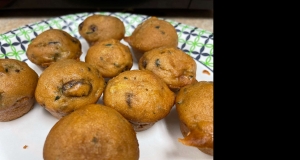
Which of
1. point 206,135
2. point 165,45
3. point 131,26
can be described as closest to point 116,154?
point 206,135

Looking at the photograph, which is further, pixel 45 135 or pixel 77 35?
pixel 77 35

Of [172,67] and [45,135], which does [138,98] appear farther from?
[45,135]

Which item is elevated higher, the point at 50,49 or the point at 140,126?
the point at 50,49

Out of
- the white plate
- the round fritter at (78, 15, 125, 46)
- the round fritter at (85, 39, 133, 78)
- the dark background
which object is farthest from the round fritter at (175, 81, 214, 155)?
the dark background

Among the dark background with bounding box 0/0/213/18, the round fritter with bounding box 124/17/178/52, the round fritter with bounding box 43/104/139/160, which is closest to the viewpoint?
the round fritter with bounding box 43/104/139/160

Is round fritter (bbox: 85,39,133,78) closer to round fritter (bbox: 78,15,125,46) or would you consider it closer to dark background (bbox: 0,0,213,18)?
round fritter (bbox: 78,15,125,46)

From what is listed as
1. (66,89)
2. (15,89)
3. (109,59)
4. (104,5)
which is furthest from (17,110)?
(104,5)

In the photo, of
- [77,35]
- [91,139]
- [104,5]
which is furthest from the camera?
[104,5]
